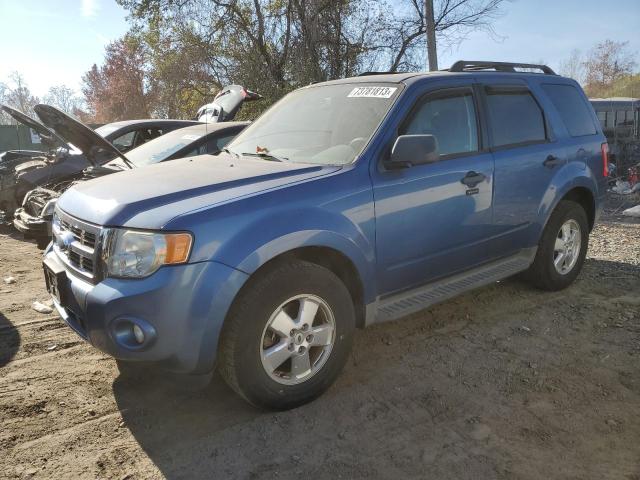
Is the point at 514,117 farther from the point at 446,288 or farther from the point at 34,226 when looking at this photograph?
the point at 34,226

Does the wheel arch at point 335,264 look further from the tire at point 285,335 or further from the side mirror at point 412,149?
the side mirror at point 412,149

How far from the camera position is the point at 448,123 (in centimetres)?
376

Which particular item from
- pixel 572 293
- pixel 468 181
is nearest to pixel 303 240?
pixel 468 181

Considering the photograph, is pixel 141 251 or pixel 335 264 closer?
pixel 141 251

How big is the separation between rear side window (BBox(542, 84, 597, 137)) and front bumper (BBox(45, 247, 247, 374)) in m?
3.49

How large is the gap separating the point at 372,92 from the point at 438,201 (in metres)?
0.88

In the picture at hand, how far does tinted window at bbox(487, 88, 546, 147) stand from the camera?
4066 millimetres

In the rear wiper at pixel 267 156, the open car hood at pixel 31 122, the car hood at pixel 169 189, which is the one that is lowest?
the car hood at pixel 169 189

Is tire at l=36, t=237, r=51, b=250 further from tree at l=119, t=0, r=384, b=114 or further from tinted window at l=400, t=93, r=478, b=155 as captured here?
tree at l=119, t=0, r=384, b=114

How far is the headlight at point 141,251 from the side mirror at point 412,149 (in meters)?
1.35

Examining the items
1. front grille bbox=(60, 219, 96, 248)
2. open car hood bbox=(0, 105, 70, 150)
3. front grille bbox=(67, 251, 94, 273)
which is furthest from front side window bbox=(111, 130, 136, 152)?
front grille bbox=(67, 251, 94, 273)

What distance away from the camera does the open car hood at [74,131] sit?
14.8ft

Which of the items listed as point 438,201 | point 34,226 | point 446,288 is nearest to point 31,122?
point 34,226

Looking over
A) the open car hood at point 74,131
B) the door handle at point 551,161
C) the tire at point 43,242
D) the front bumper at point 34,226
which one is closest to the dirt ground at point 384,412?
the door handle at point 551,161
